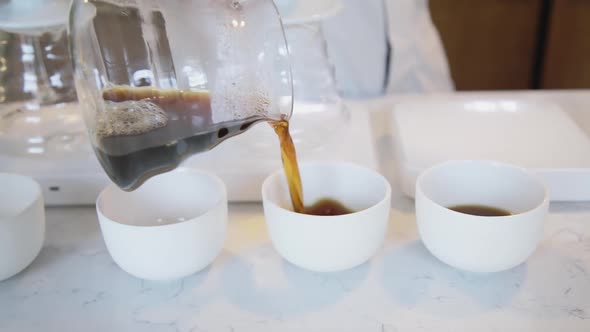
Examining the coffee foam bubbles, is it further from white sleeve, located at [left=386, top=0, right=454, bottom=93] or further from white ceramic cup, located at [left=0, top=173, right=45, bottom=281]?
white sleeve, located at [left=386, top=0, right=454, bottom=93]

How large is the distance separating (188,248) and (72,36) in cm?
22

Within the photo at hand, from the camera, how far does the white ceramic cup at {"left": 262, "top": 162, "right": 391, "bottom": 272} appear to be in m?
0.55

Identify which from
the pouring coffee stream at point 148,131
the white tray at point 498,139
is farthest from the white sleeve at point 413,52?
the pouring coffee stream at point 148,131

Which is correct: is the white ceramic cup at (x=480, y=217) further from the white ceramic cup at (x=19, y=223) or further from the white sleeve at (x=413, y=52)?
the white sleeve at (x=413, y=52)

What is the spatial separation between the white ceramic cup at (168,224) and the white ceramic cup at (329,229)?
6cm

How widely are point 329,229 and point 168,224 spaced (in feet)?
0.55

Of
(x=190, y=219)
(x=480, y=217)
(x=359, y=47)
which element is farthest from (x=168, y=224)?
(x=359, y=47)

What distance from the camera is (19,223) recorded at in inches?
22.6

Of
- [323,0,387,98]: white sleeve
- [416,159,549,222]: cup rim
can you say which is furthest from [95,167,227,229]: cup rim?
[323,0,387,98]: white sleeve

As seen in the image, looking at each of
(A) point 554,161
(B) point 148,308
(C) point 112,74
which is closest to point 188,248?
(B) point 148,308

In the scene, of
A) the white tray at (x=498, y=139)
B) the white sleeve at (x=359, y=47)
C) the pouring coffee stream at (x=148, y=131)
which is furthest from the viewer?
the white sleeve at (x=359, y=47)

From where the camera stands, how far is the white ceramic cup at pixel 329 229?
548 millimetres

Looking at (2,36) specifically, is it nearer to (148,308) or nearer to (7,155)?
(7,155)

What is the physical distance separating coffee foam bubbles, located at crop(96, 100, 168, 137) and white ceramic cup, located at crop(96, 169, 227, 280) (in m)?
0.09
